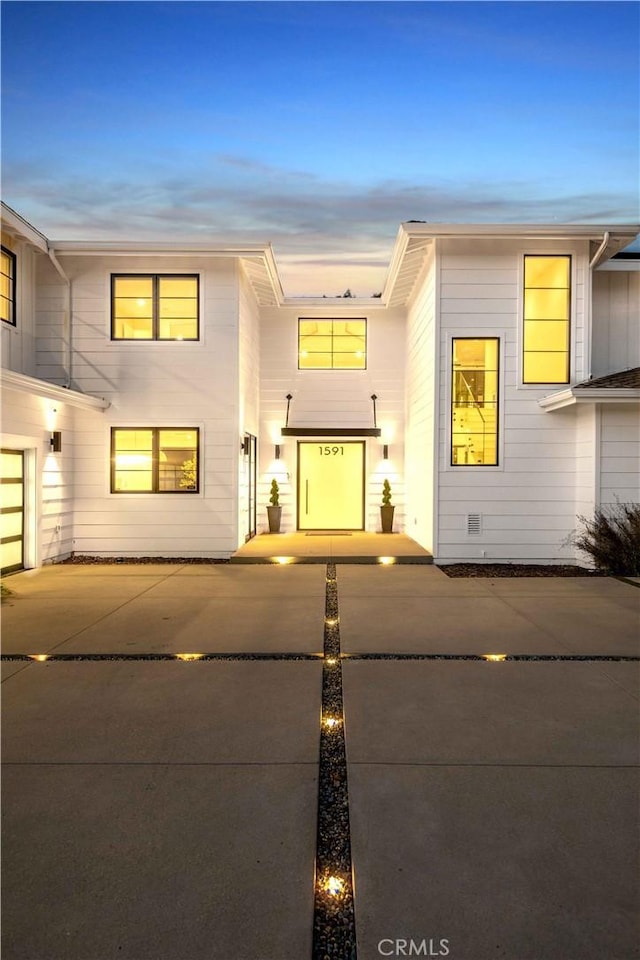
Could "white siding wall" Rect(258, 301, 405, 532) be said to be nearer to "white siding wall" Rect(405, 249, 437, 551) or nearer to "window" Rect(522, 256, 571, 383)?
"white siding wall" Rect(405, 249, 437, 551)

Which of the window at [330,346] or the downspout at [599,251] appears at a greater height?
the downspout at [599,251]

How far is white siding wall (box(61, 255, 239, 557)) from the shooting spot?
31.4 ft

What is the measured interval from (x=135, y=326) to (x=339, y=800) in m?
8.92

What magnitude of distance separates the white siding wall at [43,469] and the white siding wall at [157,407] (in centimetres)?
23

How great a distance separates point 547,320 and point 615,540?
11.8ft

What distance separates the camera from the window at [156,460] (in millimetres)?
9633

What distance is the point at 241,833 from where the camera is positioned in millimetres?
2264

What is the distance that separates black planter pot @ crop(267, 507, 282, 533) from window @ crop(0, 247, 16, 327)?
577 centimetres

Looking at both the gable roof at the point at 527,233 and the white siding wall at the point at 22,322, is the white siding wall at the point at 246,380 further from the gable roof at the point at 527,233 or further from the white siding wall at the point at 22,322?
the white siding wall at the point at 22,322

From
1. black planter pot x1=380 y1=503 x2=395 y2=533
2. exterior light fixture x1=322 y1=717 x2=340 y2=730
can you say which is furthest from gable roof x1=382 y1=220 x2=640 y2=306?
exterior light fixture x1=322 y1=717 x2=340 y2=730

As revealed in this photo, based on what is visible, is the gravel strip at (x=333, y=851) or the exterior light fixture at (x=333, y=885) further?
the exterior light fixture at (x=333, y=885)

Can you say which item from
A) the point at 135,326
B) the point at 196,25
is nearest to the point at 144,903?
the point at 135,326

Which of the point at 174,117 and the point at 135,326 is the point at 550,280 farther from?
the point at 174,117

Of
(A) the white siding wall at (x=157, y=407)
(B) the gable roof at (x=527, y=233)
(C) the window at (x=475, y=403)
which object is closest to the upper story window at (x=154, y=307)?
(A) the white siding wall at (x=157, y=407)
